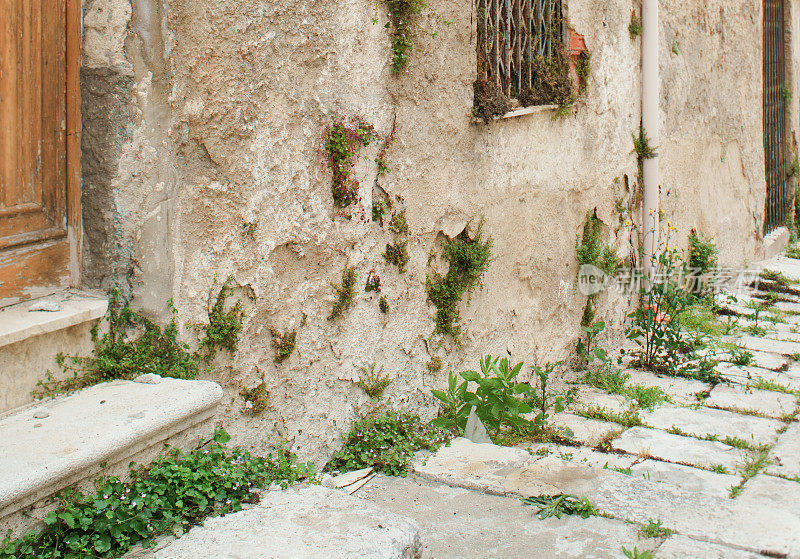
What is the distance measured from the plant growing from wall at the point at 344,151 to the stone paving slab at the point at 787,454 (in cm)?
200

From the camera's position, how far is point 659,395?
4.26 meters

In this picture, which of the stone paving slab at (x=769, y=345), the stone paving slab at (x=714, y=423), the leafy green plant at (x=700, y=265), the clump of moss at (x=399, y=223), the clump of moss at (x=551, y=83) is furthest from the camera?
the leafy green plant at (x=700, y=265)

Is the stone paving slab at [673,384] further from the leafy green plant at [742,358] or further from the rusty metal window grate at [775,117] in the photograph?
the rusty metal window grate at [775,117]

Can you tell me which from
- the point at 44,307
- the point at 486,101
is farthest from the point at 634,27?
the point at 44,307

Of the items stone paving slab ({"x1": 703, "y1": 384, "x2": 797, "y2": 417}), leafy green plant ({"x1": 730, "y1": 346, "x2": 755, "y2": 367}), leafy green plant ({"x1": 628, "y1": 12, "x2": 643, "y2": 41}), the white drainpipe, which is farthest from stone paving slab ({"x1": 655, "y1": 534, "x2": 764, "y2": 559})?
leafy green plant ({"x1": 628, "y1": 12, "x2": 643, "y2": 41})

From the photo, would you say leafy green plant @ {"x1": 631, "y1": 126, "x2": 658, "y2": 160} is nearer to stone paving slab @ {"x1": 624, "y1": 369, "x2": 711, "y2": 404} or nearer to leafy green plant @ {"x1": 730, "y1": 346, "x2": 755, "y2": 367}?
leafy green plant @ {"x1": 730, "y1": 346, "x2": 755, "y2": 367}

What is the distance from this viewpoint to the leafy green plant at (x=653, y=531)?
8.17ft

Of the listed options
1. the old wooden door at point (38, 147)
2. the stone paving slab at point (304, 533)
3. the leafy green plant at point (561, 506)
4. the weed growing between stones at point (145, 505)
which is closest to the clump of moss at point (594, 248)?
the leafy green plant at point (561, 506)

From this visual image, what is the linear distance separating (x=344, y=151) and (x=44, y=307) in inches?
48.0

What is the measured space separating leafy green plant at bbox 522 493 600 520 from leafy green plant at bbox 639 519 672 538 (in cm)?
17

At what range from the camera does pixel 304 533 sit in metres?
1.98

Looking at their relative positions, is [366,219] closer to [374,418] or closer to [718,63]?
[374,418]

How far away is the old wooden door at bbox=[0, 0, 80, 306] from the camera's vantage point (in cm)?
213

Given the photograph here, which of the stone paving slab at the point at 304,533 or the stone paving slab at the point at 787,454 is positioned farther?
the stone paving slab at the point at 787,454
